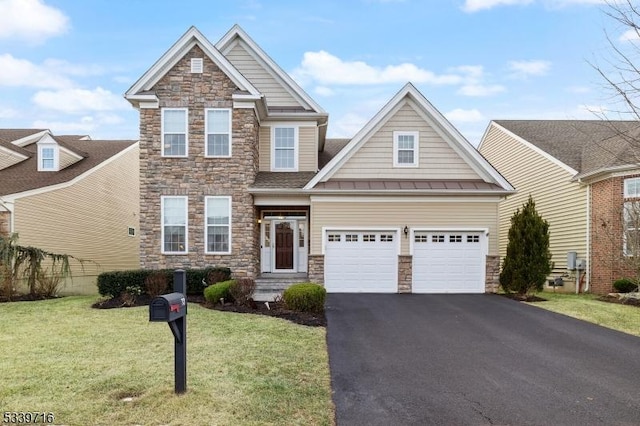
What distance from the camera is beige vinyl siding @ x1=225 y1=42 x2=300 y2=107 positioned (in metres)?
17.4

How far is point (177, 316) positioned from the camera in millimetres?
4676

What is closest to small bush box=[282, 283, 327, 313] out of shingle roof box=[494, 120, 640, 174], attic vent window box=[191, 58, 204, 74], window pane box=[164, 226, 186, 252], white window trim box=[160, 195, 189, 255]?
white window trim box=[160, 195, 189, 255]

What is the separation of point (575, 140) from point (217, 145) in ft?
51.7

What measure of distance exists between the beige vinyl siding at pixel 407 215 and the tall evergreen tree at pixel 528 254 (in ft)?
3.10

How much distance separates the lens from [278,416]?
4637 millimetres

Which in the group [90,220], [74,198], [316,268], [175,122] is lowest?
[316,268]

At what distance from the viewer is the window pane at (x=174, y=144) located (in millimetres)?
15367

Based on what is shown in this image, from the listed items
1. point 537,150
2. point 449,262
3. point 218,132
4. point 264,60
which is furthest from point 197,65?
point 537,150

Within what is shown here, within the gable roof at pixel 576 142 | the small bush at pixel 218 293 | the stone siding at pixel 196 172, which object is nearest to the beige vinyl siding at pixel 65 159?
the stone siding at pixel 196 172

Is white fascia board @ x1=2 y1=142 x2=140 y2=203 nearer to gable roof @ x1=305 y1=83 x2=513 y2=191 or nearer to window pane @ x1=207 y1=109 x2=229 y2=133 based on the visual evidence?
window pane @ x1=207 y1=109 x2=229 y2=133

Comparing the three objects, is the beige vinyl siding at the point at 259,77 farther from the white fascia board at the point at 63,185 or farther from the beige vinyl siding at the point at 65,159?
the beige vinyl siding at the point at 65,159

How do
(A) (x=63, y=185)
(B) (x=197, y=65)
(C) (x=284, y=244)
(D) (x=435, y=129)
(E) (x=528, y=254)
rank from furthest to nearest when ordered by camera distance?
(A) (x=63, y=185) → (C) (x=284, y=244) → (D) (x=435, y=129) → (B) (x=197, y=65) → (E) (x=528, y=254)

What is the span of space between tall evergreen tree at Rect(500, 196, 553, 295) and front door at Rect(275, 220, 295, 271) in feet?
25.3

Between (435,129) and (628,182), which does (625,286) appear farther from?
(435,129)
